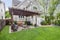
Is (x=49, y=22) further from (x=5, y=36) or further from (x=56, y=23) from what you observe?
(x=5, y=36)

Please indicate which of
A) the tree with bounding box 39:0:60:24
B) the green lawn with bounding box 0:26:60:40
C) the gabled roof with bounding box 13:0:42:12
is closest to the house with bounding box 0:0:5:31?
the green lawn with bounding box 0:26:60:40

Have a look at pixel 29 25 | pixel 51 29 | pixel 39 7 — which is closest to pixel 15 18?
pixel 29 25

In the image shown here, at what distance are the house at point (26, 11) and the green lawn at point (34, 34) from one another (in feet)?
0.37

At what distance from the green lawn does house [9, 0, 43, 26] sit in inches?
4.4

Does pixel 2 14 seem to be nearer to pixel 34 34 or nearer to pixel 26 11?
pixel 26 11

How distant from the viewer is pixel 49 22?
77.5 inches

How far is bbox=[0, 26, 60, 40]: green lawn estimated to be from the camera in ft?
6.31

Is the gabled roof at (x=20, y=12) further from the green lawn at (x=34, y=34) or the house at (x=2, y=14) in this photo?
the green lawn at (x=34, y=34)

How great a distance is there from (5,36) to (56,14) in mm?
689

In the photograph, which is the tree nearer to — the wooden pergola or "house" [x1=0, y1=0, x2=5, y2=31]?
the wooden pergola

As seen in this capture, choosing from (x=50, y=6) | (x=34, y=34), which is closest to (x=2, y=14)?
(x=34, y=34)

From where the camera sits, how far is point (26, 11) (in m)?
1.95

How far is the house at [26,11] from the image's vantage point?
1936 millimetres

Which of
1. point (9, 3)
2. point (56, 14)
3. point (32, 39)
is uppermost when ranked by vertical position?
point (9, 3)
